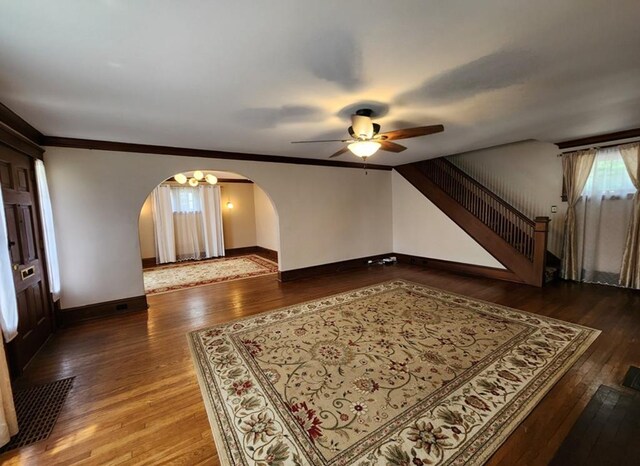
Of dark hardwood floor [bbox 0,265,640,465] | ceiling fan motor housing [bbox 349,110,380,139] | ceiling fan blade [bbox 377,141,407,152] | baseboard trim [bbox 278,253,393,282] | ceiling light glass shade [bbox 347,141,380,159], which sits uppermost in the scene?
ceiling fan motor housing [bbox 349,110,380,139]

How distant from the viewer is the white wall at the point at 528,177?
17.0ft

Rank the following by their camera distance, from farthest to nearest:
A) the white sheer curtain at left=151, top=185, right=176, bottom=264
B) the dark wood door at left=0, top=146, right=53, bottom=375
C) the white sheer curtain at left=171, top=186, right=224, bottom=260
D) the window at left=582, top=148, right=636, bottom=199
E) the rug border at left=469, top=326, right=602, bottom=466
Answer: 1. the white sheer curtain at left=171, top=186, right=224, bottom=260
2. the white sheer curtain at left=151, top=185, right=176, bottom=264
3. the window at left=582, top=148, right=636, bottom=199
4. the dark wood door at left=0, top=146, right=53, bottom=375
5. the rug border at left=469, top=326, right=602, bottom=466

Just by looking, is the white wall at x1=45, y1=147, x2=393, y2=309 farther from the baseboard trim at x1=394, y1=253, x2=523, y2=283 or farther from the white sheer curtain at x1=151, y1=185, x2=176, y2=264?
the white sheer curtain at x1=151, y1=185, x2=176, y2=264

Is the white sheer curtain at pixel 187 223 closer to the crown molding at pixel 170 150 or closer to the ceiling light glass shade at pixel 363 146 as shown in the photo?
the crown molding at pixel 170 150

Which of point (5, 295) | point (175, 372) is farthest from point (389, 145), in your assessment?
point (5, 295)

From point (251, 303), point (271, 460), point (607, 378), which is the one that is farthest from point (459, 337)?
point (251, 303)

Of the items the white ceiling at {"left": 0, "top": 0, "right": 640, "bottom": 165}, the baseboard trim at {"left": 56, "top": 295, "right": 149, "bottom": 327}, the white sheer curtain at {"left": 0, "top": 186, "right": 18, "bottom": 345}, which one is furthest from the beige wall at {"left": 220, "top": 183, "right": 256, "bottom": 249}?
the white sheer curtain at {"left": 0, "top": 186, "right": 18, "bottom": 345}

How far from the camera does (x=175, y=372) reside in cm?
260

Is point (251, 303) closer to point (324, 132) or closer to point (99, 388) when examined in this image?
point (99, 388)

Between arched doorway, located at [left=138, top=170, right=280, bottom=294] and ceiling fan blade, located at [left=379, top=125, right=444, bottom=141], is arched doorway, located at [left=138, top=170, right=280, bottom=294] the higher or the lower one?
the lower one

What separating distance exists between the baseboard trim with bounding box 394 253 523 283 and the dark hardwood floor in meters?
0.25

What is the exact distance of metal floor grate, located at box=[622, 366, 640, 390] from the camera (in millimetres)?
2178

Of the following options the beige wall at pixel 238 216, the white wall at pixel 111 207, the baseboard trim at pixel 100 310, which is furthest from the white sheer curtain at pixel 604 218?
Result: the beige wall at pixel 238 216

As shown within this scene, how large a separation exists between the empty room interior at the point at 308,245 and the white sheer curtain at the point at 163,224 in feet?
8.33
